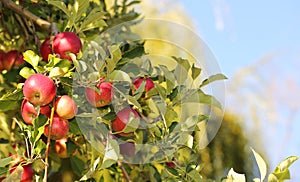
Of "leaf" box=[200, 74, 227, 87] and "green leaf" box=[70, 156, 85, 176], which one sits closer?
"leaf" box=[200, 74, 227, 87]

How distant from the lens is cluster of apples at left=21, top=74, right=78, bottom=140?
2.36ft

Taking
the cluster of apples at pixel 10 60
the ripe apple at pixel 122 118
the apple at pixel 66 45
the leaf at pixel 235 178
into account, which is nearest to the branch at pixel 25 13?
the cluster of apples at pixel 10 60

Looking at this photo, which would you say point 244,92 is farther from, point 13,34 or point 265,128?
point 13,34

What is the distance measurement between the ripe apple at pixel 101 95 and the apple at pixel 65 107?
0.09ft

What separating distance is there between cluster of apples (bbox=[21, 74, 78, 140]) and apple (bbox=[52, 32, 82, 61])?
0.08 metres

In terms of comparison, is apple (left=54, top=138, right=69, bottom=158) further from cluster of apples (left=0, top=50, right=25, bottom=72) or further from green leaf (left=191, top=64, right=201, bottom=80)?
green leaf (left=191, top=64, right=201, bottom=80)

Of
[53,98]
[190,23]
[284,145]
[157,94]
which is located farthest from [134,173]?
[190,23]

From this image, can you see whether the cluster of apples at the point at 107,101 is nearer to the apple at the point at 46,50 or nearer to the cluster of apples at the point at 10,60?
the apple at the point at 46,50

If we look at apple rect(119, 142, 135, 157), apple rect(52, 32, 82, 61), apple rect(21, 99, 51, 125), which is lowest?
apple rect(119, 142, 135, 157)

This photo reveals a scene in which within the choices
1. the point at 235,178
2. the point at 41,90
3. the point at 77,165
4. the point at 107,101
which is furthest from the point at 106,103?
the point at 77,165

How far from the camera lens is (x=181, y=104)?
0.83 m

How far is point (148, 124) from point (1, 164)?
23 cm

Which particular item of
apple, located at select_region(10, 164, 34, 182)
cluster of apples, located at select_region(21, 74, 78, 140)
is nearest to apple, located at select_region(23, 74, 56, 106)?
cluster of apples, located at select_region(21, 74, 78, 140)

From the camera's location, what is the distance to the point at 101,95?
75 centimetres
